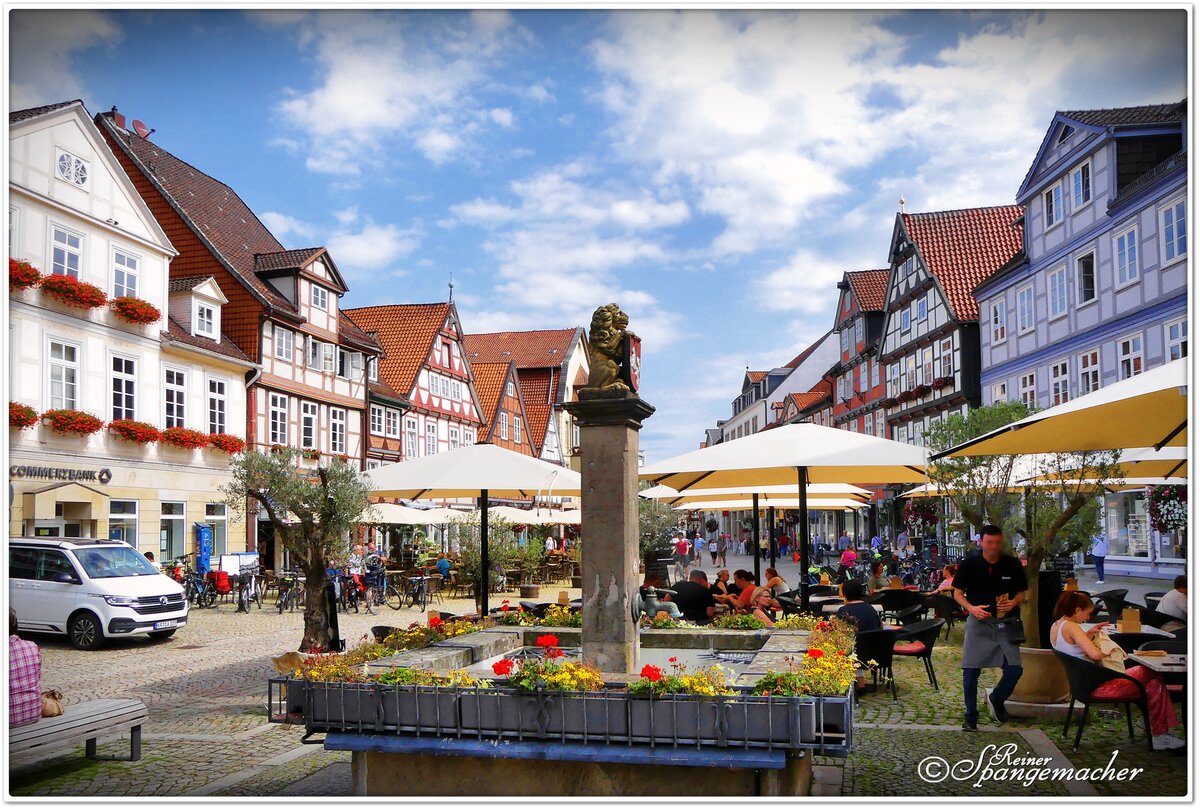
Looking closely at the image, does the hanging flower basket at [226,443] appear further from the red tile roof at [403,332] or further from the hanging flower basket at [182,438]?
the red tile roof at [403,332]

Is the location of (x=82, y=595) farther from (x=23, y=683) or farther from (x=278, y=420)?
(x=278, y=420)

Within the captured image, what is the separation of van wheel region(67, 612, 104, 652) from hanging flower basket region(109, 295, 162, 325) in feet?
32.5

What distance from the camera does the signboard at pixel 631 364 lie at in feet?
25.4

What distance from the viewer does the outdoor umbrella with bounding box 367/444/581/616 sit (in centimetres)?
1184

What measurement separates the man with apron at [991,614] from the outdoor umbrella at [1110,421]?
817 millimetres

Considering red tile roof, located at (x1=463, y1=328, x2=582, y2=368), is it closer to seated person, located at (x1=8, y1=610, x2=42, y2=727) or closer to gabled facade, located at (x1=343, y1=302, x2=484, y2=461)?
gabled facade, located at (x1=343, y1=302, x2=484, y2=461)

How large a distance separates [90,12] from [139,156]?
1115 inches

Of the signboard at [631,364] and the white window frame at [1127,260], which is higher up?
the white window frame at [1127,260]

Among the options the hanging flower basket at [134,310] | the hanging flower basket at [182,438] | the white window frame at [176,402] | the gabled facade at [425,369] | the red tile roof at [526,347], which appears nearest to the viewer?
the hanging flower basket at [134,310]

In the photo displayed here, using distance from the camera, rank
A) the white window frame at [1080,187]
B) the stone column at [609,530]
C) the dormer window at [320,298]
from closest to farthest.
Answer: the stone column at [609,530] < the white window frame at [1080,187] < the dormer window at [320,298]

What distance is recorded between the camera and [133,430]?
24719 millimetres

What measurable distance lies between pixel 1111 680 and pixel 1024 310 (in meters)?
27.2

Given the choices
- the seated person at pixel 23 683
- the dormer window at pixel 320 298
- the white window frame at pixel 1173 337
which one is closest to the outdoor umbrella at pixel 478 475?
the seated person at pixel 23 683

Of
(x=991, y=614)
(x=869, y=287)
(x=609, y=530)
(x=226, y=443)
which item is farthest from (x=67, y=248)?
(x=869, y=287)
